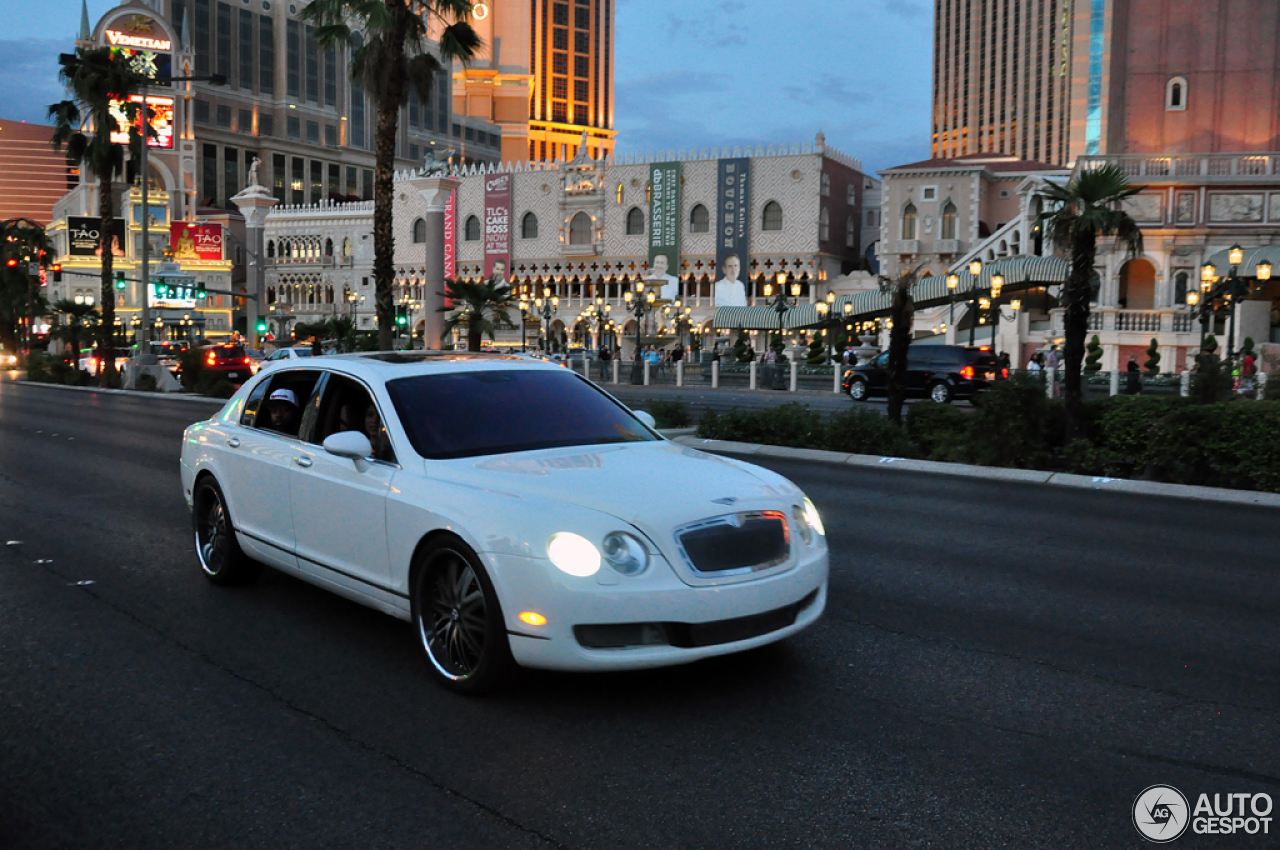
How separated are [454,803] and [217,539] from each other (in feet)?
12.6

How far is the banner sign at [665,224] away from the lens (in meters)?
74.1

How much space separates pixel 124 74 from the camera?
117ft

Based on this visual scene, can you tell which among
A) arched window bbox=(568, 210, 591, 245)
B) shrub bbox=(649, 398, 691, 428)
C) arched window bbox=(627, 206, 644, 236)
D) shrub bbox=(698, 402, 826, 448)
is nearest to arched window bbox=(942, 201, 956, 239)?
arched window bbox=(627, 206, 644, 236)

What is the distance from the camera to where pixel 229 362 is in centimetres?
3266

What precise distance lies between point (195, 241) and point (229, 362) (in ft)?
209

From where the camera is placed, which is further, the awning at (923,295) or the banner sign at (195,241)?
the banner sign at (195,241)

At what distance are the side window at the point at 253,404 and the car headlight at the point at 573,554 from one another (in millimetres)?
3087

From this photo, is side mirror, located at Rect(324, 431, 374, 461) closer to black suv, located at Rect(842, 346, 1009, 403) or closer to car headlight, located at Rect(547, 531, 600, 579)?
car headlight, located at Rect(547, 531, 600, 579)

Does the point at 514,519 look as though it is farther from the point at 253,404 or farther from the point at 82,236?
the point at 82,236

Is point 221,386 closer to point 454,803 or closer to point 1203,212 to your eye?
point 454,803

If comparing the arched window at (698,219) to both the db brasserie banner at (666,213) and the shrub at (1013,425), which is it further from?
the shrub at (1013,425)

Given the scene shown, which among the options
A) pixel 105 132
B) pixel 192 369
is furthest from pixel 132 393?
pixel 105 132

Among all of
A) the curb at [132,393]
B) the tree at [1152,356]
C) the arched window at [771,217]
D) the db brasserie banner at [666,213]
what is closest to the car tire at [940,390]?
the tree at [1152,356]

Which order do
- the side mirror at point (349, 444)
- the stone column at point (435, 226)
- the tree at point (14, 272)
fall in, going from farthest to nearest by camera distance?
the tree at point (14, 272) < the stone column at point (435, 226) < the side mirror at point (349, 444)
